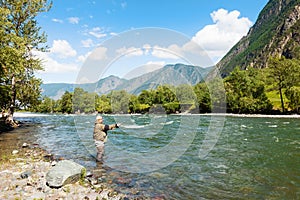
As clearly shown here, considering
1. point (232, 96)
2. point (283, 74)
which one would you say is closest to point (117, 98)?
point (283, 74)

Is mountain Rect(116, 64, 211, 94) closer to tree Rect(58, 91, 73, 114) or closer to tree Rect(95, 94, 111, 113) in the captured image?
tree Rect(95, 94, 111, 113)

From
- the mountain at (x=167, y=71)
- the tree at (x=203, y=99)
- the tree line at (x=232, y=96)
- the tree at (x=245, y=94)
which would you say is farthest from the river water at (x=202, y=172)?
the tree at (x=203, y=99)

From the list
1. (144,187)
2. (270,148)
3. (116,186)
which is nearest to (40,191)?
(116,186)

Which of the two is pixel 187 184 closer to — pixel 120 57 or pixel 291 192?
pixel 291 192

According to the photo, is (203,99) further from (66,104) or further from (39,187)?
(39,187)

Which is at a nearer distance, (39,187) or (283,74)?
(39,187)

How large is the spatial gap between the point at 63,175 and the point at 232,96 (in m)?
85.3

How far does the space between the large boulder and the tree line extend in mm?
38321

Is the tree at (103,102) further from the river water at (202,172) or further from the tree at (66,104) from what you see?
the tree at (66,104)

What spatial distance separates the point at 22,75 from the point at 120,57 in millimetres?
23269

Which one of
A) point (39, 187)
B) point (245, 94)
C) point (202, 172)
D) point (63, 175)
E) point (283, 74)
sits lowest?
point (202, 172)

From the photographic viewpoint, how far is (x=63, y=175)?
948 centimetres

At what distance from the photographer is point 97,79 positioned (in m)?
15.5

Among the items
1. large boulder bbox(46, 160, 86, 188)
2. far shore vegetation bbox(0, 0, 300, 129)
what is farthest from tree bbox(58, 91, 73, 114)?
large boulder bbox(46, 160, 86, 188)
